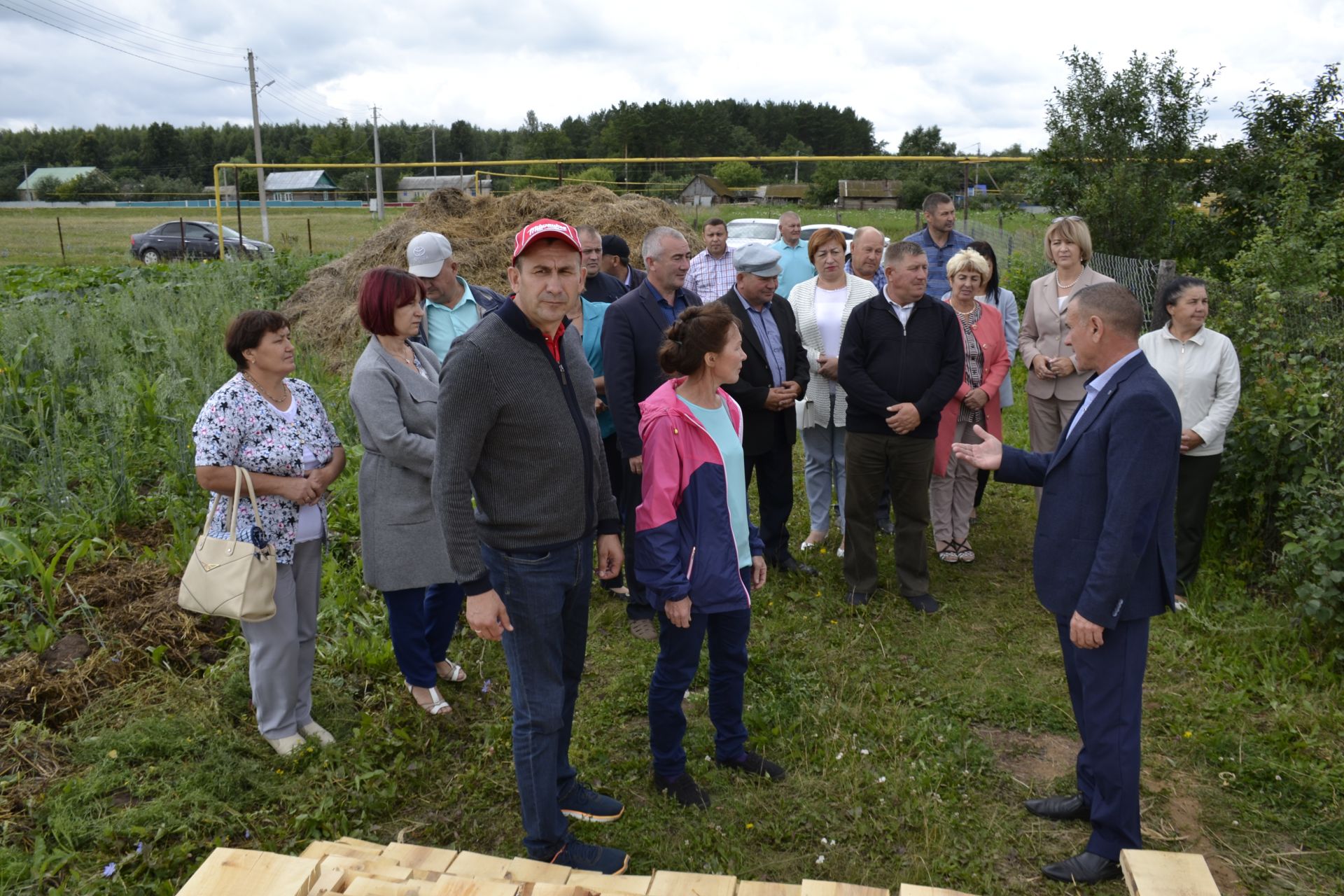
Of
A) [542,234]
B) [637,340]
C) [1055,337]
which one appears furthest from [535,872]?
[1055,337]

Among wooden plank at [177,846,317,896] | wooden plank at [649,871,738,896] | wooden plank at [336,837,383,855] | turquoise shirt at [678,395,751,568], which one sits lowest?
wooden plank at [336,837,383,855]

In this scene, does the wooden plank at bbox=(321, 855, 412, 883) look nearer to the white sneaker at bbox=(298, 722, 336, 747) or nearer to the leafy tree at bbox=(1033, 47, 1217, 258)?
the white sneaker at bbox=(298, 722, 336, 747)

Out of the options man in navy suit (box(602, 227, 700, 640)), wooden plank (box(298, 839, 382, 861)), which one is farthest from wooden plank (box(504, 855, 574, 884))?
man in navy suit (box(602, 227, 700, 640))

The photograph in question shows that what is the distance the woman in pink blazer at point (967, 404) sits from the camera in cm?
595

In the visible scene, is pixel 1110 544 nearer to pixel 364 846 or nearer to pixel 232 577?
pixel 364 846

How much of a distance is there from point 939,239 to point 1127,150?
15.9 feet

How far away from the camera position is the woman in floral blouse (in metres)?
3.58

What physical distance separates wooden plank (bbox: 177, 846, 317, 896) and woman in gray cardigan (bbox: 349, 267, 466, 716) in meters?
1.68

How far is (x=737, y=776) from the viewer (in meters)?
3.87

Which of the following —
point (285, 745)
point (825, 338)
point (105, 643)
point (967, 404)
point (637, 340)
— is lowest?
point (285, 745)

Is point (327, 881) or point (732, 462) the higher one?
point (732, 462)

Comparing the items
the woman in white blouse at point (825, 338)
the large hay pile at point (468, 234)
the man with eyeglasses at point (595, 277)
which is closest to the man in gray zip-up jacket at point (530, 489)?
the man with eyeglasses at point (595, 277)

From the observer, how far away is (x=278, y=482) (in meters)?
3.66

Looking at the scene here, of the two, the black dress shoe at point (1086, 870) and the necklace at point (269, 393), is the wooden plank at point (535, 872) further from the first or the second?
the necklace at point (269, 393)
